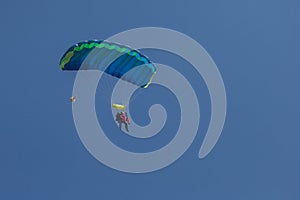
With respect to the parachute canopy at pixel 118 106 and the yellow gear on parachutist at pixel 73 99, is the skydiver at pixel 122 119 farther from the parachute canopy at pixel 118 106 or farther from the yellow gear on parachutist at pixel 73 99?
the yellow gear on parachutist at pixel 73 99

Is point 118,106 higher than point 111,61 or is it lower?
lower

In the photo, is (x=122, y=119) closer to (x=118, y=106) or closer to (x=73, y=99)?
(x=118, y=106)

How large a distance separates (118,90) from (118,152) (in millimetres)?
353

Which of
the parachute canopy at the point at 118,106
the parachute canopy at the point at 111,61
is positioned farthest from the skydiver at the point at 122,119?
the parachute canopy at the point at 111,61

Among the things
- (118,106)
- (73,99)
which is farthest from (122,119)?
(73,99)

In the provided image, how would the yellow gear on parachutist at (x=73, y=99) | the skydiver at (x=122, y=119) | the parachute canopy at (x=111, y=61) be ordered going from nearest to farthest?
the parachute canopy at (x=111, y=61) < the yellow gear on parachutist at (x=73, y=99) < the skydiver at (x=122, y=119)

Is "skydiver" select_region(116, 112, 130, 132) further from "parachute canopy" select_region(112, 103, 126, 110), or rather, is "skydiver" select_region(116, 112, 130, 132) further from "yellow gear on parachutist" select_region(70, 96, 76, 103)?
"yellow gear on parachutist" select_region(70, 96, 76, 103)

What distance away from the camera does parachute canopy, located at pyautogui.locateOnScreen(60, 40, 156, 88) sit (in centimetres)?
199

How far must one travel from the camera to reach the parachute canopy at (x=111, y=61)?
1.99m

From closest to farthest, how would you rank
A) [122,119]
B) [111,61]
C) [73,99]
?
[111,61] < [73,99] < [122,119]

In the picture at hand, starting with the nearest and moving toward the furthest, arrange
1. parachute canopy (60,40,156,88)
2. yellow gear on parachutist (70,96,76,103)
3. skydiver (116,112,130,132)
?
parachute canopy (60,40,156,88), yellow gear on parachutist (70,96,76,103), skydiver (116,112,130,132)

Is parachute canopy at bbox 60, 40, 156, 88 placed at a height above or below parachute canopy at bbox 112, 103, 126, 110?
above

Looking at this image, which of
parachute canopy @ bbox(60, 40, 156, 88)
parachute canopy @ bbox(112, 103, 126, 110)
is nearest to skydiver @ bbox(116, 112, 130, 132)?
parachute canopy @ bbox(112, 103, 126, 110)

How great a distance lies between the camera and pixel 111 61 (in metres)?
2.10
